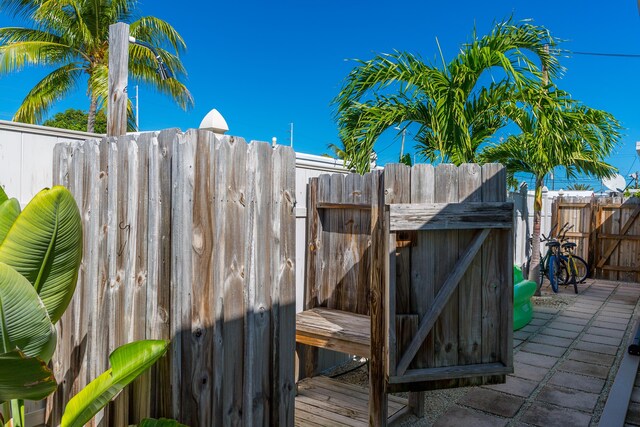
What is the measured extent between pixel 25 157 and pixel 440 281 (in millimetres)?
2330

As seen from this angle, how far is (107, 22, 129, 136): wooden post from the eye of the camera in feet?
7.53

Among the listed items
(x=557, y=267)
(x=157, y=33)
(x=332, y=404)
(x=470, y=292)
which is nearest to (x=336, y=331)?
(x=332, y=404)

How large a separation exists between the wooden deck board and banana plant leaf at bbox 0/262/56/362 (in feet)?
7.29

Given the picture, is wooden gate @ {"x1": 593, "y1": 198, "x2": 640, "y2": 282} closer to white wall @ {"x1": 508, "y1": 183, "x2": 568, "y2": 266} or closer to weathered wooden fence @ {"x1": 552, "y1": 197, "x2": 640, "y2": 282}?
weathered wooden fence @ {"x1": 552, "y1": 197, "x2": 640, "y2": 282}

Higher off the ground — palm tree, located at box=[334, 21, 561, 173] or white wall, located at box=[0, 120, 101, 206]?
palm tree, located at box=[334, 21, 561, 173]

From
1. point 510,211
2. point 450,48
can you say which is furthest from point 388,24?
point 510,211

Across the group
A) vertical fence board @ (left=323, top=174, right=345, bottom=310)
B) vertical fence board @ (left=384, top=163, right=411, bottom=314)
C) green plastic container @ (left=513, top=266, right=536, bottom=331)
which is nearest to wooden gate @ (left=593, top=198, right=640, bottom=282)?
green plastic container @ (left=513, top=266, right=536, bottom=331)

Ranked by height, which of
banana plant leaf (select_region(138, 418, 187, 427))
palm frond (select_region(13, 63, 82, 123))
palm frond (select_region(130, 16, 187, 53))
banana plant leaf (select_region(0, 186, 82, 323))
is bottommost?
banana plant leaf (select_region(138, 418, 187, 427))

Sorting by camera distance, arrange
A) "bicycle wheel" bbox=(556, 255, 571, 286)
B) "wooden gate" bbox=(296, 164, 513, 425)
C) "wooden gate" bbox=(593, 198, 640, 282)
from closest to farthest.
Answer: "wooden gate" bbox=(296, 164, 513, 425) < "bicycle wheel" bbox=(556, 255, 571, 286) < "wooden gate" bbox=(593, 198, 640, 282)

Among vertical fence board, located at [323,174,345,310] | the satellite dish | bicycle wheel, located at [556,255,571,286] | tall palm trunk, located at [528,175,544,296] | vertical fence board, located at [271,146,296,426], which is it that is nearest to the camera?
vertical fence board, located at [271,146,296,426]

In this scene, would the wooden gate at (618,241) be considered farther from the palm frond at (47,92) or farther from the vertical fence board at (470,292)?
the palm frond at (47,92)

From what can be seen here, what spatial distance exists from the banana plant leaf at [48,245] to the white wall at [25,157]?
28.0 inches

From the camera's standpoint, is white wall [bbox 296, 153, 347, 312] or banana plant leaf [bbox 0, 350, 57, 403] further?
white wall [bbox 296, 153, 347, 312]

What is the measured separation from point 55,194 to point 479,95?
4436mm
